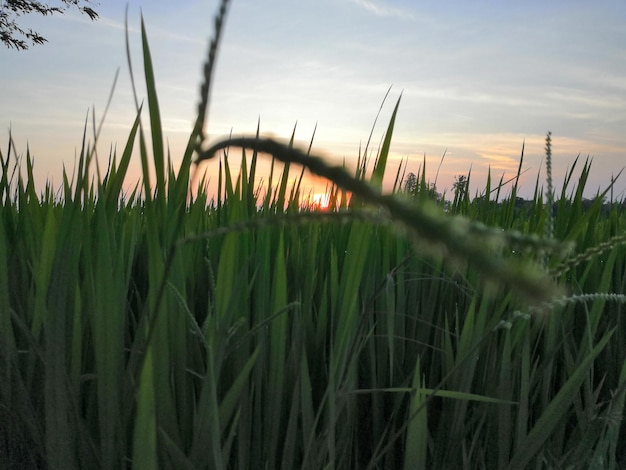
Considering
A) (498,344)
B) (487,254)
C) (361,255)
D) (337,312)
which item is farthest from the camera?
(498,344)

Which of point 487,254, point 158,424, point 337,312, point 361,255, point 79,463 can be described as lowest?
point 79,463

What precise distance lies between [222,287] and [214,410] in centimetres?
24

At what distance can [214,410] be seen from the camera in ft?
2.53

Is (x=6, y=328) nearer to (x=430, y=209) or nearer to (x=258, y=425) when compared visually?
(x=258, y=425)

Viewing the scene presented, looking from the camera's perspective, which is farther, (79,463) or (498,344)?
(498,344)

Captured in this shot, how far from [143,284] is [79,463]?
533 mm

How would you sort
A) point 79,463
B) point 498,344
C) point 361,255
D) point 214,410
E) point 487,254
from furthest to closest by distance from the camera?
point 498,344, point 361,255, point 79,463, point 214,410, point 487,254

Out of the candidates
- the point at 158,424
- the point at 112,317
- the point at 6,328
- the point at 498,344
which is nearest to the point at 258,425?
the point at 158,424

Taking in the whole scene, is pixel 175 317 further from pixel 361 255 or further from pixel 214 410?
pixel 361 255

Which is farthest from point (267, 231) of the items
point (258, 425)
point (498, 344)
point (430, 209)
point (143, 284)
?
point (430, 209)

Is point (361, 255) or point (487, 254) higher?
point (487, 254)

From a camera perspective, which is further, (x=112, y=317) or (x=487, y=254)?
(x=112, y=317)

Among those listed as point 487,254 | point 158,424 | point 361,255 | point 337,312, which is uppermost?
point 487,254

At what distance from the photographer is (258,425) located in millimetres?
992
